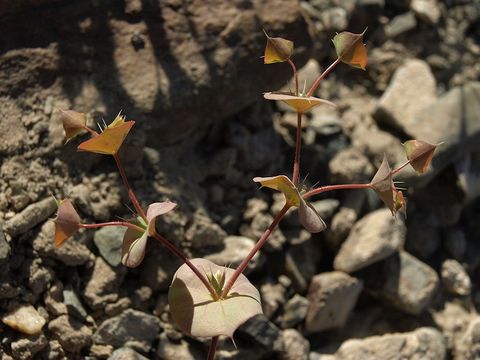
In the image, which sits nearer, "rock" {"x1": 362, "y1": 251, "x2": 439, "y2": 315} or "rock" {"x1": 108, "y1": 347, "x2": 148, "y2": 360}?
"rock" {"x1": 108, "y1": 347, "x2": 148, "y2": 360}

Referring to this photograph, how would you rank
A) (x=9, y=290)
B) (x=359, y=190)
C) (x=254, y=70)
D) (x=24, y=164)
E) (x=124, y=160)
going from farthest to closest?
(x=359, y=190)
(x=254, y=70)
(x=124, y=160)
(x=24, y=164)
(x=9, y=290)

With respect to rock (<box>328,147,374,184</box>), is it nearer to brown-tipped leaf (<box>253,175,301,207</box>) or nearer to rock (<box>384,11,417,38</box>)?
rock (<box>384,11,417,38</box>)

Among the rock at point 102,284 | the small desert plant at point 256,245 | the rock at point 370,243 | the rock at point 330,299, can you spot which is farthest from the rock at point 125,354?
the rock at point 370,243

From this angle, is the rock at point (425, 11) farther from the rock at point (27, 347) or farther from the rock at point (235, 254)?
the rock at point (27, 347)

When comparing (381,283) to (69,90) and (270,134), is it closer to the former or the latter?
(270,134)

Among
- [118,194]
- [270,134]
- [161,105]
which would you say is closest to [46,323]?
[118,194]

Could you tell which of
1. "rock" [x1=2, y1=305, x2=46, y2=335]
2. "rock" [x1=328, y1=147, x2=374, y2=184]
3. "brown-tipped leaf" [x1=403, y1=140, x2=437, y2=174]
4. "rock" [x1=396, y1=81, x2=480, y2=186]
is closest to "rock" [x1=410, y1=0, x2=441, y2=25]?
"rock" [x1=396, y1=81, x2=480, y2=186]

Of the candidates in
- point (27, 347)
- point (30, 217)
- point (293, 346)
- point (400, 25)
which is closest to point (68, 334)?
point (27, 347)
